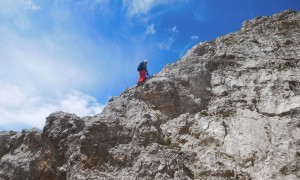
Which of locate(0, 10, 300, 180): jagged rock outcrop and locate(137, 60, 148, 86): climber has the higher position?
locate(137, 60, 148, 86): climber

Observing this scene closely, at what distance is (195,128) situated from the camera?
2220 centimetres

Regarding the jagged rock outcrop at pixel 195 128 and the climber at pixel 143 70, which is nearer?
the jagged rock outcrop at pixel 195 128

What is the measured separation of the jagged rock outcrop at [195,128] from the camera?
1914 centimetres

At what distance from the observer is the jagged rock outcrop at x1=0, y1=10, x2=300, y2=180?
19.1m

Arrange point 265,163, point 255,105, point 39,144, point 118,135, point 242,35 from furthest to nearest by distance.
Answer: point 242,35, point 39,144, point 255,105, point 118,135, point 265,163

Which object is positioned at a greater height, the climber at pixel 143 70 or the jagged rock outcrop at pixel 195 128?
the climber at pixel 143 70

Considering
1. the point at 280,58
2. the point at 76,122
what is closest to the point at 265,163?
the point at 280,58

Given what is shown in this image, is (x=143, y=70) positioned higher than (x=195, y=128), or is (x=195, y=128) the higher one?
(x=143, y=70)

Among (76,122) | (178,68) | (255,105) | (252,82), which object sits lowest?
(76,122)

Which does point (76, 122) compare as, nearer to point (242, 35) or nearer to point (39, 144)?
point (39, 144)

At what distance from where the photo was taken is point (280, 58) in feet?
84.3

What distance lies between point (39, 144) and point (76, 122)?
541 centimetres

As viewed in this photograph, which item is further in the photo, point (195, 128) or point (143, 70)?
point (143, 70)

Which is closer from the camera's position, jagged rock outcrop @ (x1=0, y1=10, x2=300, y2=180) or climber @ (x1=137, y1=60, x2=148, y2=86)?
jagged rock outcrop @ (x1=0, y1=10, x2=300, y2=180)
